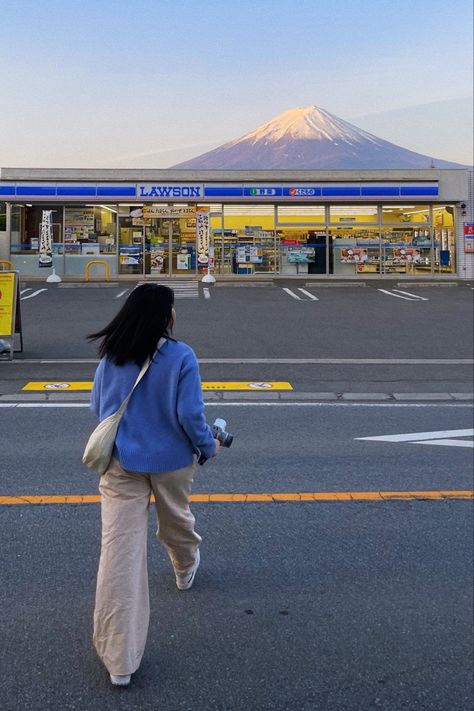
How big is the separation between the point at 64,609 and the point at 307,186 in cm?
2852

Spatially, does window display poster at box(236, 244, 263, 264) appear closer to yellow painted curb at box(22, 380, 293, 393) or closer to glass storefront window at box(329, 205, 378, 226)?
glass storefront window at box(329, 205, 378, 226)

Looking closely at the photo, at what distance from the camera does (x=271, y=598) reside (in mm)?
4281

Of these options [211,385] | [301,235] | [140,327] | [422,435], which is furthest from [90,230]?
[140,327]

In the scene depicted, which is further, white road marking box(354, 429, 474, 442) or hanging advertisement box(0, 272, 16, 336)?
hanging advertisement box(0, 272, 16, 336)

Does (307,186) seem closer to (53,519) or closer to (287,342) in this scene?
(287,342)

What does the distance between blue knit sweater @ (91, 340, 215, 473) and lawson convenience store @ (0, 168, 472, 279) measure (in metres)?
27.2

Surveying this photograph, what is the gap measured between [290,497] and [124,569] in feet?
9.05

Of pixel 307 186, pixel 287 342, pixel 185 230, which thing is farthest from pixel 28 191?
pixel 287 342

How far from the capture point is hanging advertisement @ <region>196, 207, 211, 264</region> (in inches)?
1188

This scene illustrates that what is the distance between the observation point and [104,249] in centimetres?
3128

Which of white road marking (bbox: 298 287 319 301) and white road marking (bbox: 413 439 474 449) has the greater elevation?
white road marking (bbox: 298 287 319 301)

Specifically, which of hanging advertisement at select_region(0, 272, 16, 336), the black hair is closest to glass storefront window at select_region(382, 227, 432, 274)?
hanging advertisement at select_region(0, 272, 16, 336)

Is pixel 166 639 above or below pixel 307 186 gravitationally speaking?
below

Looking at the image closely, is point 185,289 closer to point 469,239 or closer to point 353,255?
point 353,255
